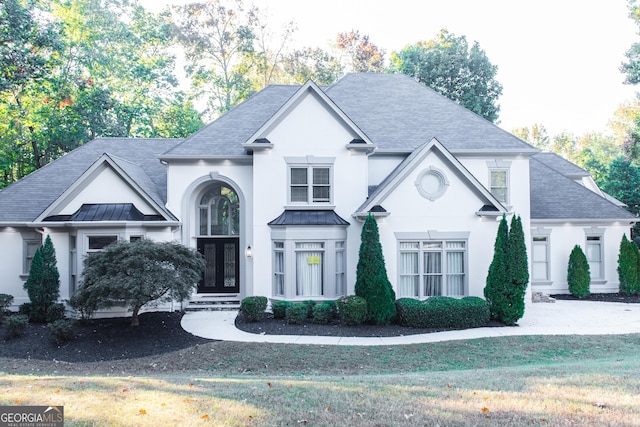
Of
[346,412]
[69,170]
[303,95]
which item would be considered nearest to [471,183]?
[303,95]

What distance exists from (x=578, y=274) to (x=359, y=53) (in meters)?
31.0

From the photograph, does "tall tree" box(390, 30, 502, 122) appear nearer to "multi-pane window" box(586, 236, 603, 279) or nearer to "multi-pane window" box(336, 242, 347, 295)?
"multi-pane window" box(586, 236, 603, 279)

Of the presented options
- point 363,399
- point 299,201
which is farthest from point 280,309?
point 363,399

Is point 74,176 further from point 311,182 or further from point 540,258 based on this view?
point 540,258

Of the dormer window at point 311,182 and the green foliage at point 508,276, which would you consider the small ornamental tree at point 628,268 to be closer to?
the green foliage at point 508,276

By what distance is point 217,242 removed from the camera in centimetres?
1833

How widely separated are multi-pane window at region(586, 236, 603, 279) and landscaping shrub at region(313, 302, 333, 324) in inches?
543

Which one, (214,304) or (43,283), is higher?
(43,283)

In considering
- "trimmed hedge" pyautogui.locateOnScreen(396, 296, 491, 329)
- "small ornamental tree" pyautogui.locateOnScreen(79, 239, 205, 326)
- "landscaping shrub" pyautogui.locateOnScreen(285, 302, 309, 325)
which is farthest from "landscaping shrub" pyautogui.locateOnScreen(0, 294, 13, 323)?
"trimmed hedge" pyautogui.locateOnScreen(396, 296, 491, 329)

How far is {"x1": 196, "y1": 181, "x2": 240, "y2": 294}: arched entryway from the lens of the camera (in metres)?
18.2

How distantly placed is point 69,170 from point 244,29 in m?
23.8

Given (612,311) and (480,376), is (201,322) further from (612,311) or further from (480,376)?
(612,311)

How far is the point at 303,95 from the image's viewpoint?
1638cm

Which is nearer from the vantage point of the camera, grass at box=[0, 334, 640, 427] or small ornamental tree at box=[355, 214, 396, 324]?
grass at box=[0, 334, 640, 427]
